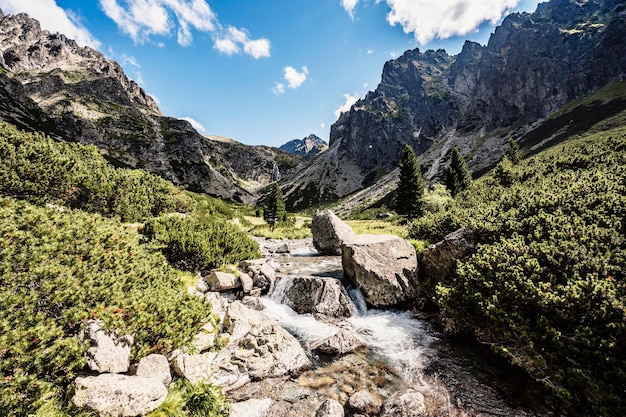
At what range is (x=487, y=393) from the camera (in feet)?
31.2

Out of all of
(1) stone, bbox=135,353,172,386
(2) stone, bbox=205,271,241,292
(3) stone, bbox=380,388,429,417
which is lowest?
(3) stone, bbox=380,388,429,417

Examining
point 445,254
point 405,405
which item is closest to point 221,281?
point 405,405

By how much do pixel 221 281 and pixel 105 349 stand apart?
849 centimetres

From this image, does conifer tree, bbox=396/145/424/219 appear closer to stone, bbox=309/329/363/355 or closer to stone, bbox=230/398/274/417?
stone, bbox=309/329/363/355

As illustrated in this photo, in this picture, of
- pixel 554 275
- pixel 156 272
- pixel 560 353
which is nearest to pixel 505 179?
pixel 554 275

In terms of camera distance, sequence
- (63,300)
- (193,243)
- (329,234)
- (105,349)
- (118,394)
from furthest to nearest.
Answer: (329,234), (193,243), (105,349), (63,300), (118,394)

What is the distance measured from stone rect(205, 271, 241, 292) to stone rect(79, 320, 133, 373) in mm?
7767

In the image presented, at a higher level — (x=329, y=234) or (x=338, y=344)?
(x=329, y=234)

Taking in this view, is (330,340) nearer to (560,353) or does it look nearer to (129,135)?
(560,353)

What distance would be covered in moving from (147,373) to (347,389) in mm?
6689

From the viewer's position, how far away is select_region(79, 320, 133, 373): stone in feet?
24.1

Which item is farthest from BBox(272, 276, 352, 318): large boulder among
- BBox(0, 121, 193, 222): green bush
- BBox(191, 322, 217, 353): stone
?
BBox(0, 121, 193, 222): green bush

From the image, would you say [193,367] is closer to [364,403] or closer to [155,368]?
[155,368]

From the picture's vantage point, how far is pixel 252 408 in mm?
8711
